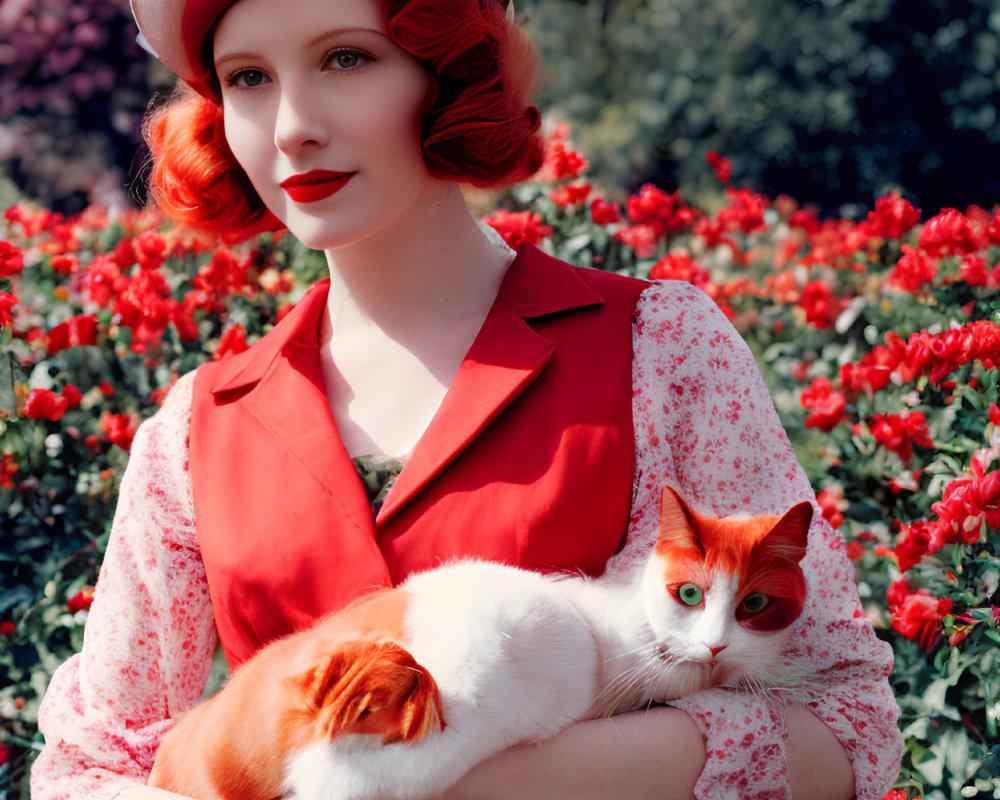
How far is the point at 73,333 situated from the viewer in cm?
305

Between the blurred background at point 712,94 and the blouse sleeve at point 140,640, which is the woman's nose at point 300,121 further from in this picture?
the blurred background at point 712,94

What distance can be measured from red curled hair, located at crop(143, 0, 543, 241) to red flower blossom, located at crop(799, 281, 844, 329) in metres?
1.54

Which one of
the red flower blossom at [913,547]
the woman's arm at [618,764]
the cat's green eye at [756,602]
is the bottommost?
the red flower blossom at [913,547]

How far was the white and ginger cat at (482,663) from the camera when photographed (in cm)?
117

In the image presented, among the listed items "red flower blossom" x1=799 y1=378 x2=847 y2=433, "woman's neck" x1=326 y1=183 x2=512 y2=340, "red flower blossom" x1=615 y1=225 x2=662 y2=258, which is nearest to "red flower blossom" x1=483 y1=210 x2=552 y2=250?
"red flower blossom" x1=615 y1=225 x2=662 y2=258

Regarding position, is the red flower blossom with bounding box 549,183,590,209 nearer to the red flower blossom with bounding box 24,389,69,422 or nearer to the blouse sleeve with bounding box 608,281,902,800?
the red flower blossom with bounding box 24,389,69,422

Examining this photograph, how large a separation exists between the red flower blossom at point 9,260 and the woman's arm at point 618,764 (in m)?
2.31

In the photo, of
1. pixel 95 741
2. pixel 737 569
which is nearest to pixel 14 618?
pixel 95 741

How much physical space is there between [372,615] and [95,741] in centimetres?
72

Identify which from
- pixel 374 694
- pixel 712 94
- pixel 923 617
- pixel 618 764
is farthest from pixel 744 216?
pixel 712 94

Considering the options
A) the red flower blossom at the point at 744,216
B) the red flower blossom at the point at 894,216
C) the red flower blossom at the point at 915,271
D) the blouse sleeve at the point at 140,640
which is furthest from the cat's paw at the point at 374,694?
the red flower blossom at the point at 744,216

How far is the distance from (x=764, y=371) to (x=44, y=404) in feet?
6.94

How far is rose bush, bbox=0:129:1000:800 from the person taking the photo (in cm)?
246

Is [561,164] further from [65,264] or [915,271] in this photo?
[65,264]
